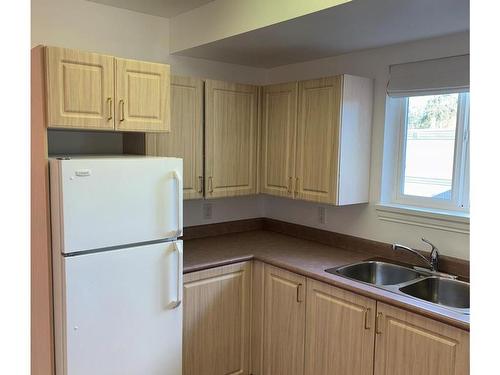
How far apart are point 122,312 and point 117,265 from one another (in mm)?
252

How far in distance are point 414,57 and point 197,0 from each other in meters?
1.34

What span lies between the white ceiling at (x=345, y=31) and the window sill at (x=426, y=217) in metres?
1.01

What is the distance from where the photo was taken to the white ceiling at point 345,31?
1.86 metres

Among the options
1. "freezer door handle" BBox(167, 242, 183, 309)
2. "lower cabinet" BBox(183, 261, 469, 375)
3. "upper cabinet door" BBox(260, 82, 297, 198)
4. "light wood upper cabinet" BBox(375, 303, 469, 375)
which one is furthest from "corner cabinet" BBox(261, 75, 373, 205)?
"freezer door handle" BBox(167, 242, 183, 309)

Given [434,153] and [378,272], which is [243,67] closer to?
[434,153]

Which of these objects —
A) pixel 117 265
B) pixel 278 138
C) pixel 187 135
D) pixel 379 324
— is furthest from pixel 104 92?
pixel 379 324

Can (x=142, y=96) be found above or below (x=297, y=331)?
above

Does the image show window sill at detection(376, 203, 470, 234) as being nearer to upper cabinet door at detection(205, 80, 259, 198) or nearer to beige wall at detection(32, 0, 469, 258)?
beige wall at detection(32, 0, 469, 258)

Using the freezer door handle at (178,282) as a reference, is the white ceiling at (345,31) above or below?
above

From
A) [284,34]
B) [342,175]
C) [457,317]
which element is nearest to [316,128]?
[342,175]

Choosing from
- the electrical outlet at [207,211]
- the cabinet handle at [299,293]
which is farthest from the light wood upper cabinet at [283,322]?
the electrical outlet at [207,211]

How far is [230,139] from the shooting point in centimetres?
294

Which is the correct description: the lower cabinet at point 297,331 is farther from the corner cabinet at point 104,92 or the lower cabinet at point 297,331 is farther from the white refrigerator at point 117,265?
the corner cabinet at point 104,92

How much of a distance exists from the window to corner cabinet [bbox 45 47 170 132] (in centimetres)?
151
